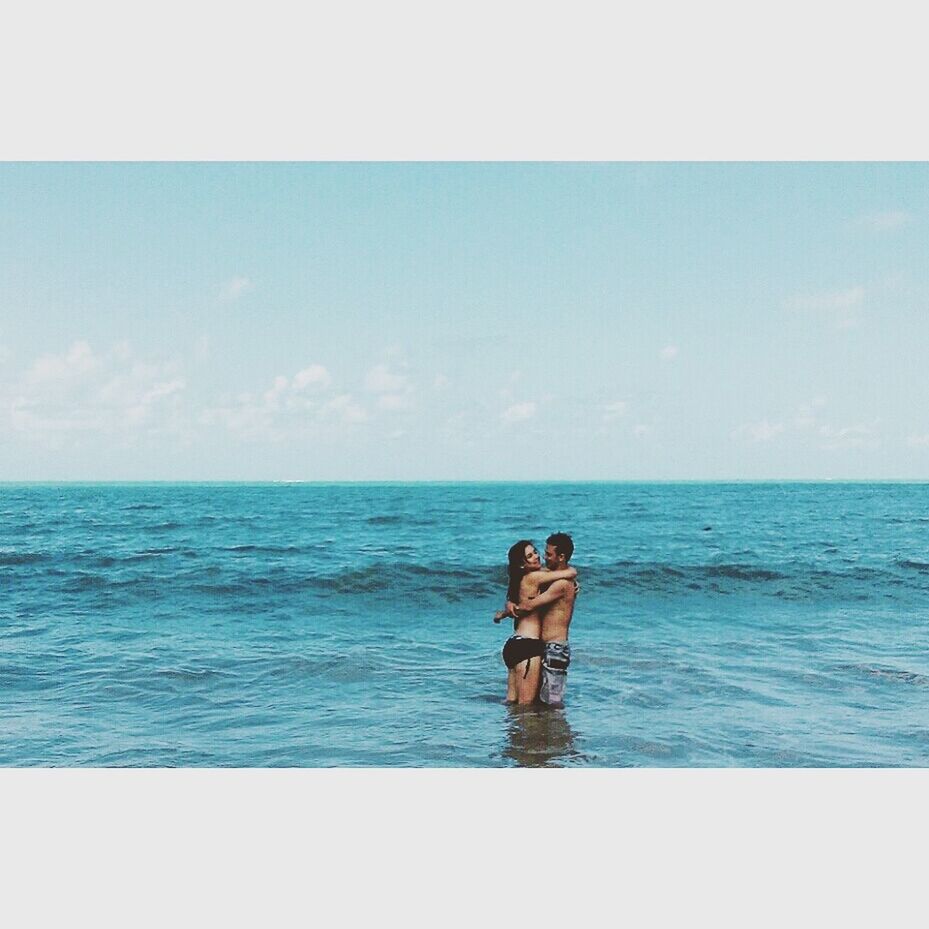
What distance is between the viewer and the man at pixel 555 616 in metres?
6.65

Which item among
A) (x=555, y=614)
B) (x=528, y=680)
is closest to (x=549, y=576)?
(x=555, y=614)

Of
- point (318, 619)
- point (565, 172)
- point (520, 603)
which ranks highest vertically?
point (565, 172)

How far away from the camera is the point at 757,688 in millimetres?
7980

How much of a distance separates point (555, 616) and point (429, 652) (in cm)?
348

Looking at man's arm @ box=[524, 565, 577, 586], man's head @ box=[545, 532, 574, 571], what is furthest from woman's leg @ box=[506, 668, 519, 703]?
man's head @ box=[545, 532, 574, 571]

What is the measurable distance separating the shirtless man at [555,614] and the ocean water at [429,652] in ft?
0.69

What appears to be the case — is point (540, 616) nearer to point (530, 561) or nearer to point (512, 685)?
point (530, 561)

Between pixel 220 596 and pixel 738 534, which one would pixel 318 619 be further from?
pixel 738 534

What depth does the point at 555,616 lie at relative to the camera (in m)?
6.77

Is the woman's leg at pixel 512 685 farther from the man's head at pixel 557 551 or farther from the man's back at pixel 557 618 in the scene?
the man's head at pixel 557 551

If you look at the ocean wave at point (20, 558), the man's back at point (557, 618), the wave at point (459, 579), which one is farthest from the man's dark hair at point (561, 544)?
the ocean wave at point (20, 558)
